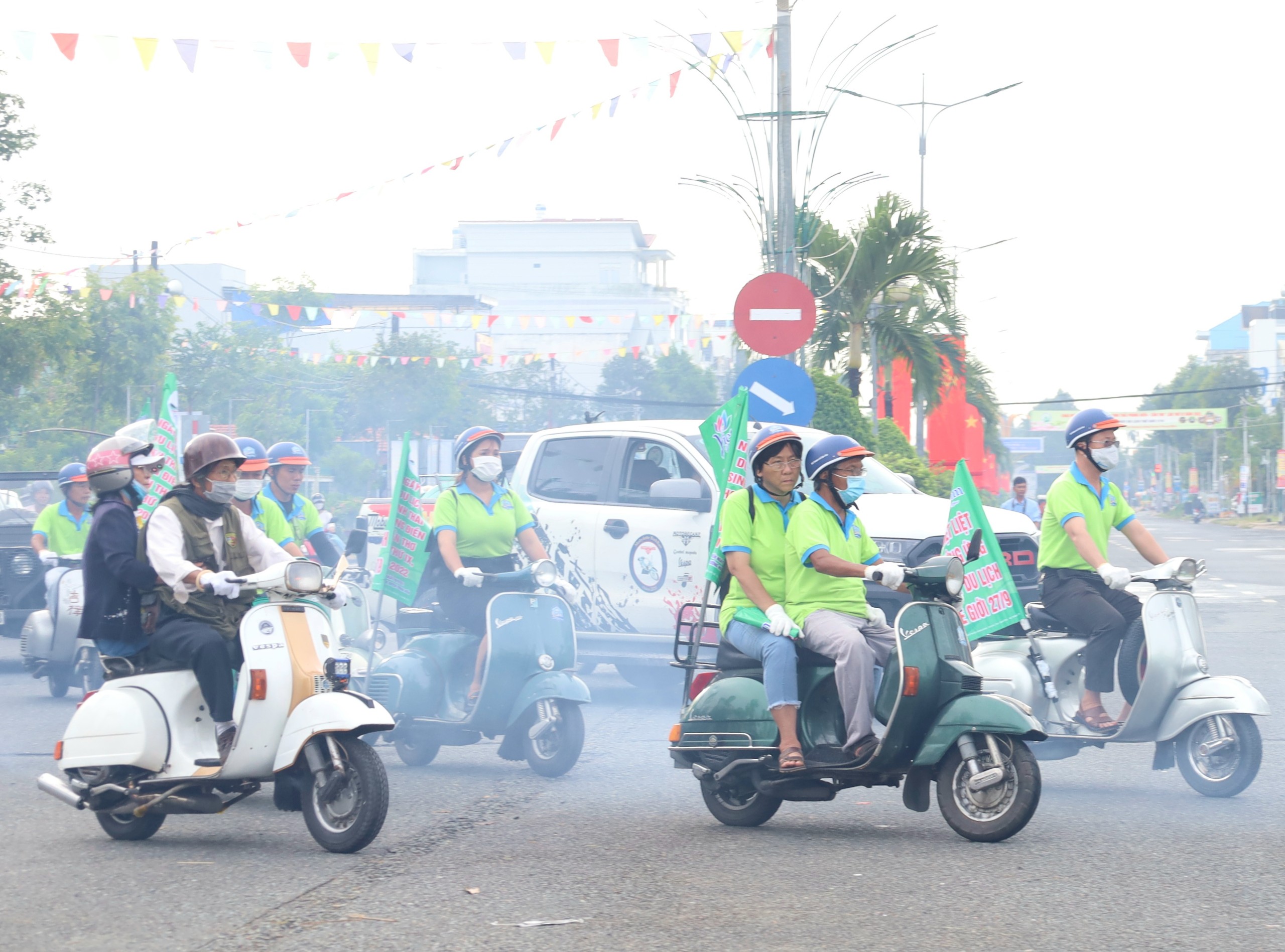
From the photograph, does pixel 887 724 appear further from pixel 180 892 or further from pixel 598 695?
pixel 598 695

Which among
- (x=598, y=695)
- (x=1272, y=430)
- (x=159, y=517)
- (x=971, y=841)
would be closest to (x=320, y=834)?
(x=159, y=517)

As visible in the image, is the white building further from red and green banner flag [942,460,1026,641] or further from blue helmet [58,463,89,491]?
red and green banner flag [942,460,1026,641]

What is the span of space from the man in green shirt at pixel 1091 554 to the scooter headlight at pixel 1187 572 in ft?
0.84

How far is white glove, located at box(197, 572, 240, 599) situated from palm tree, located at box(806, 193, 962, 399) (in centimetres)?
1746

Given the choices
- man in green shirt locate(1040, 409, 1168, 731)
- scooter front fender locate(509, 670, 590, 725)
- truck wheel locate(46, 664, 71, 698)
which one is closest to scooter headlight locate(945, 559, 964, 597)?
man in green shirt locate(1040, 409, 1168, 731)

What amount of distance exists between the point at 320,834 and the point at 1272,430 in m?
99.1

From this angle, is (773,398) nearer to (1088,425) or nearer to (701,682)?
(1088,425)

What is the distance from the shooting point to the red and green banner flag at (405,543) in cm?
948

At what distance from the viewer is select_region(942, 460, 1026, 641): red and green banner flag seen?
26.7 feet

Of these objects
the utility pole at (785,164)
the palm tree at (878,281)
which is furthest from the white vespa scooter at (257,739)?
the palm tree at (878,281)

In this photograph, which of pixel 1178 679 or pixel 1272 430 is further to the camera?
pixel 1272 430

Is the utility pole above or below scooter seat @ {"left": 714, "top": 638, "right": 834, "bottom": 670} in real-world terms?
above

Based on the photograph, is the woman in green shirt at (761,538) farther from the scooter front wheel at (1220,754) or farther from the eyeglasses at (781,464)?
the scooter front wheel at (1220,754)

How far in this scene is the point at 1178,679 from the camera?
24.7 feet
